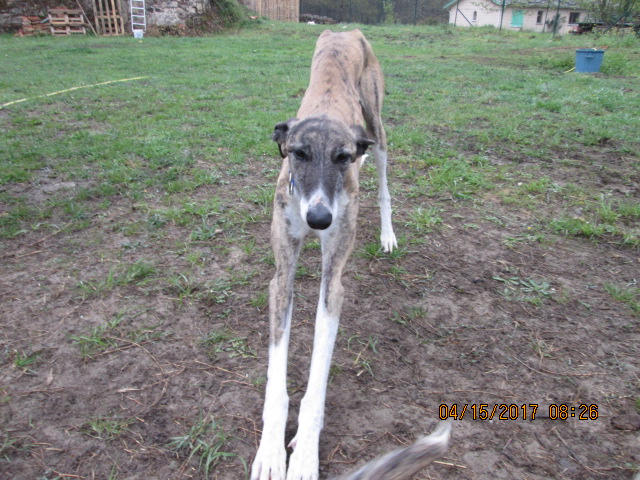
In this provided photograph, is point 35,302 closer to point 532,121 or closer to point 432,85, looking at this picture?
point 532,121

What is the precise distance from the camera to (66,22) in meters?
17.6

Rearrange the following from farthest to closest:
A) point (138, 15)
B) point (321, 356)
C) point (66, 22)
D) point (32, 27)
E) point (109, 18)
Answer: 1. point (138, 15)
2. point (109, 18)
3. point (66, 22)
4. point (32, 27)
5. point (321, 356)

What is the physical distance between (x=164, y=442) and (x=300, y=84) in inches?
309

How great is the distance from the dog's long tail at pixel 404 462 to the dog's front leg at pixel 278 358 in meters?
0.87

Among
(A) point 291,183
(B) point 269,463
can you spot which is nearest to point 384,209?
(A) point 291,183

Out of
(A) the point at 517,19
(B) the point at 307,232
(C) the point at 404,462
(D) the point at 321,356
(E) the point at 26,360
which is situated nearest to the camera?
(C) the point at 404,462

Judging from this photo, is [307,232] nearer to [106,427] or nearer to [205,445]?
[205,445]

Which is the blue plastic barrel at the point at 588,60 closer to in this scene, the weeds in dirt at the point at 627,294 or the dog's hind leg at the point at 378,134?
the dog's hind leg at the point at 378,134

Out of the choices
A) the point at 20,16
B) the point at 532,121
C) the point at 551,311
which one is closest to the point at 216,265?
the point at 551,311

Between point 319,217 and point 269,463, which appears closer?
point 269,463

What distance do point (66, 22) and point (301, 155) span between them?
1971 cm

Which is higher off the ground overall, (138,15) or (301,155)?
(138,15)
